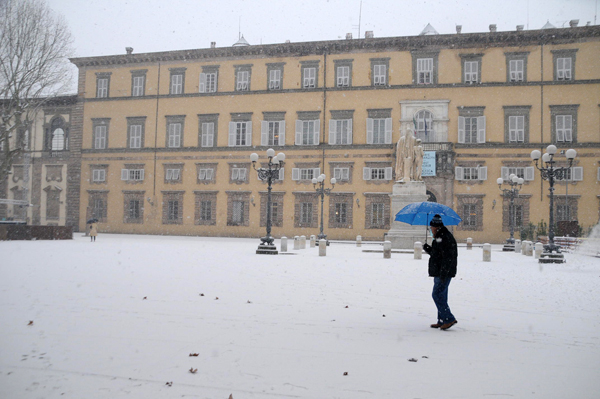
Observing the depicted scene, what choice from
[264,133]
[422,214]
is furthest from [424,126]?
[422,214]

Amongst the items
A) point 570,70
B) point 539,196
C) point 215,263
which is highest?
point 570,70

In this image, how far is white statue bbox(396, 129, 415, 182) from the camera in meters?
22.0

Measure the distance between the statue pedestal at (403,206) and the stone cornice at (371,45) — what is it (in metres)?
16.8

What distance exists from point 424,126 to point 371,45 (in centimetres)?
705

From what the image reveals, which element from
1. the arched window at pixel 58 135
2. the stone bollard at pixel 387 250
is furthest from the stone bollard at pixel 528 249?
the arched window at pixel 58 135

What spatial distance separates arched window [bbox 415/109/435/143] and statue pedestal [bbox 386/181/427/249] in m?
13.2

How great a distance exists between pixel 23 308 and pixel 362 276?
7251mm

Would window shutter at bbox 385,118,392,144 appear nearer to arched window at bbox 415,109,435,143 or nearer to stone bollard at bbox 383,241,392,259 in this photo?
arched window at bbox 415,109,435,143

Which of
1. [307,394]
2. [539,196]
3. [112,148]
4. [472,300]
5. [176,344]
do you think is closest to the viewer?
[307,394]

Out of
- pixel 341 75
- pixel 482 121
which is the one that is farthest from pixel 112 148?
pixel 482 121

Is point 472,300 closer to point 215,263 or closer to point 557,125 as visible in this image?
point 215,263

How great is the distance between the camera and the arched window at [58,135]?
136 feet

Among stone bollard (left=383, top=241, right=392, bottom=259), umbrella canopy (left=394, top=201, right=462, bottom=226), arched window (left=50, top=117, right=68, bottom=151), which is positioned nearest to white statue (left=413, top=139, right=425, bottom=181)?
stone bollard (left=383, top=241, right=392, bottom=259)

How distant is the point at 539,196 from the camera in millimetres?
32750
